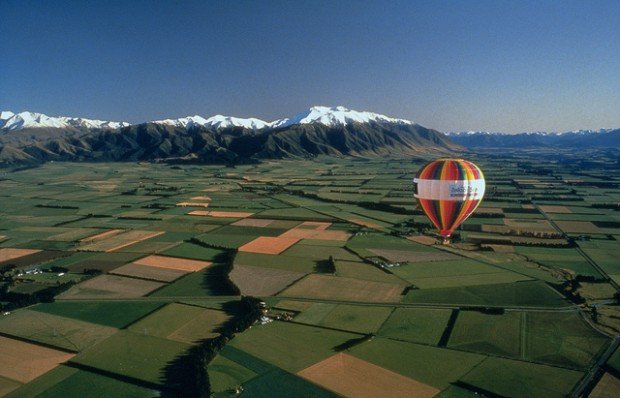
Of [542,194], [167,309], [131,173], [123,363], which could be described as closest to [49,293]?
[167,309]

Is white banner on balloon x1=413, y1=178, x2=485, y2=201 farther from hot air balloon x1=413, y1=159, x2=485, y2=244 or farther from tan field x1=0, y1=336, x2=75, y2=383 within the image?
tan field x1=0, y1=336, x2=75, y2=383

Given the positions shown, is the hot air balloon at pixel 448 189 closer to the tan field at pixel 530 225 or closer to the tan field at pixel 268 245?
the tan field at pixel 268 245

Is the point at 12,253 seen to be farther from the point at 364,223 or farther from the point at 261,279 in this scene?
the point at 364,223

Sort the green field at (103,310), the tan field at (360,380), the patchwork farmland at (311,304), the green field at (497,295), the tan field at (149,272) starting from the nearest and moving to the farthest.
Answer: the tan field at (360,380) < the patchwork farmland at (311,304) < the green field at (103,310) < the green field at (497,295) < the tan field at (149,272)

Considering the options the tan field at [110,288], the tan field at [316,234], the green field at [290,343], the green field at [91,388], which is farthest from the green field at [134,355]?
the tan field at [316,234]

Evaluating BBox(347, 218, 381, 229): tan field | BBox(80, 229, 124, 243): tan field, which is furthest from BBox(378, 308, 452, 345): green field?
BBox(80, 229, 124, 243): tan field
